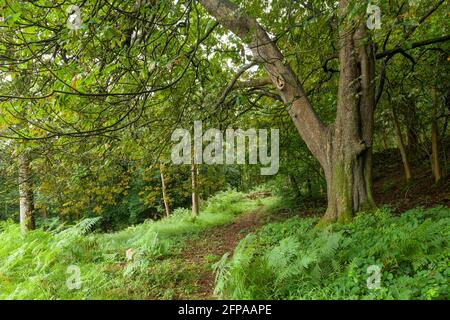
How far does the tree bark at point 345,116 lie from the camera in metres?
5.97

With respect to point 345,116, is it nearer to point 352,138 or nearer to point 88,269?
point 352,138

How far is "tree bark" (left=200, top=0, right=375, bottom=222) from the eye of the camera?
19.6 ft

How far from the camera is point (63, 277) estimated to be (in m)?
5.10

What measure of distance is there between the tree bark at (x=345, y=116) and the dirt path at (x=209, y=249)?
254cm

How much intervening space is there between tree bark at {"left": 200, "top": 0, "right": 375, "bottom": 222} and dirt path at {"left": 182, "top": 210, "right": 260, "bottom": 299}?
254 centimetres

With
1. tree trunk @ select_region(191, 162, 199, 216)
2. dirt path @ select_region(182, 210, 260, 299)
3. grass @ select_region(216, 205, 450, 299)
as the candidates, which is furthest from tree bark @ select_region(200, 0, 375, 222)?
tree trunk @ select_region(191, 162, 199, 216)

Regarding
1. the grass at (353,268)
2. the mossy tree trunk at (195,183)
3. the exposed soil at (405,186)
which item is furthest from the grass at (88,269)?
the exposed soil at (405,186)

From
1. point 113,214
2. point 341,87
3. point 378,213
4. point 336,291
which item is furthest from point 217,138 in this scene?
point 113,214

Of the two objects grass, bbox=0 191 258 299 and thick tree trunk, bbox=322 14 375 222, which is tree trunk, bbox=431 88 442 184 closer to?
thick tree trunk, bbox=322 14 375 222

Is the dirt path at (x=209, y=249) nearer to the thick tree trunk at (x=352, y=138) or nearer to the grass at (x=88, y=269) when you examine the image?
the grass at (x=88, y=269)

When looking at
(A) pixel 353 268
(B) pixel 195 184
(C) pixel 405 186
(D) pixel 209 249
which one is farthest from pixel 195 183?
(A) pixel 353 268

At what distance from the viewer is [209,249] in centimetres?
784

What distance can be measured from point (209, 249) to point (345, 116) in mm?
4413

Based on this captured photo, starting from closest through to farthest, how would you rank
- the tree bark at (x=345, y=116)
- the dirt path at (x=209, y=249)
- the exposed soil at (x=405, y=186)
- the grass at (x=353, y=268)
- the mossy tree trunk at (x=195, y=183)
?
1. the grass at (x=353, y=268)
2. the dirt path at (x=209, y=249)
3. the tree bark at (x=345, y=116)
4. the exposed soil at (x=405, y=186)
5. the mossy tree trunk at (x=195, y=183)
